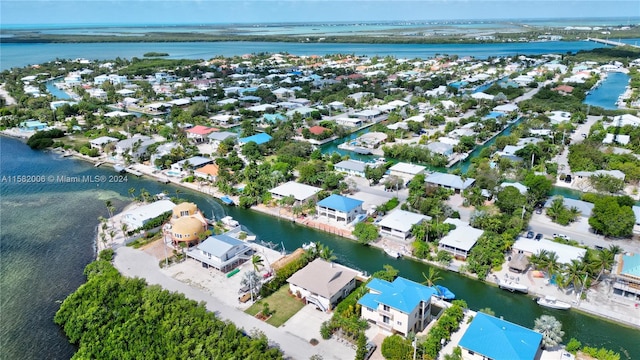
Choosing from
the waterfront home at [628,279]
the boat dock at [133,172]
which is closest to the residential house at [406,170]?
the waterfront home at [628,279]

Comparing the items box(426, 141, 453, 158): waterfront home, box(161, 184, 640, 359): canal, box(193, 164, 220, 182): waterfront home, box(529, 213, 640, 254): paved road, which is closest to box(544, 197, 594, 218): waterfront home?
box(529, 213, 640, 254): paved road

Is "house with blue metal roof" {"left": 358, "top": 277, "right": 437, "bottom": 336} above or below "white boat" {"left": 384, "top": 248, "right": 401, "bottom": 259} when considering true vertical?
above

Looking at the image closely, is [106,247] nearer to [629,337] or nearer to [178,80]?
[629,337]

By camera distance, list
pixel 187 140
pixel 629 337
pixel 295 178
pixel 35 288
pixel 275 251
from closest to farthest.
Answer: pixel 629 337 < pixel 35 288 < pixel 275 251 < pixel 295 178 < pixel 187 140

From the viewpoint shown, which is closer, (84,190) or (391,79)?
(84,190)

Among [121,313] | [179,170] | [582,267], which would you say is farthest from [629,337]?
[179,170]

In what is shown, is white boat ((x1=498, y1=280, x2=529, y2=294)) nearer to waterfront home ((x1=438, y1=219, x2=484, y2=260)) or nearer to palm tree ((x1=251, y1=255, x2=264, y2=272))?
waterfront home ((x1=438, y1=219, x2=484, y2=260))

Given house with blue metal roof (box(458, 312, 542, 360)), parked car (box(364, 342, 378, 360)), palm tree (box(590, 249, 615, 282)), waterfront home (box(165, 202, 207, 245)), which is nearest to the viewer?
house with blue metal roof (box(458, 312, 542, 360))
